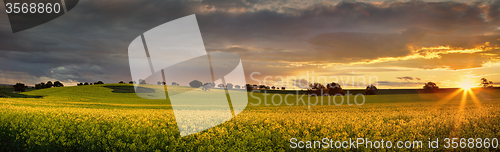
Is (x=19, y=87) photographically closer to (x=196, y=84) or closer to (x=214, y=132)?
(x=196, y=84)

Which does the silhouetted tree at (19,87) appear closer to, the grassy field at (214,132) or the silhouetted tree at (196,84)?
the silhouetted tree at (196,84)

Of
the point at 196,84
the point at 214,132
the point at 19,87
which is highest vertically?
the point at 196,84

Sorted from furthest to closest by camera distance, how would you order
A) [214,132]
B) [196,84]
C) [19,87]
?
[19,87], [196,84], [214,132]

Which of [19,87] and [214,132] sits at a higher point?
[19,87]

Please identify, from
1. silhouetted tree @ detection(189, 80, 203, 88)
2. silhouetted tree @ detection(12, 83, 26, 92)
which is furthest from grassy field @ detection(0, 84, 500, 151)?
silhouetted tree @ detection(12, 83, 26, 92)

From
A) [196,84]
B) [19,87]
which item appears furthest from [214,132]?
[19,87]

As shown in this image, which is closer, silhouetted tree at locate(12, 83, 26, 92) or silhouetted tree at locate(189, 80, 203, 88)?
silhouetted tree at locate(189, 80, 203, 88)

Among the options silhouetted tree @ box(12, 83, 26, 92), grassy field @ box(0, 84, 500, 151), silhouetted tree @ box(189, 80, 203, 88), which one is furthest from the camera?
silhouetted tree @ box(12, 83, 26, 92)

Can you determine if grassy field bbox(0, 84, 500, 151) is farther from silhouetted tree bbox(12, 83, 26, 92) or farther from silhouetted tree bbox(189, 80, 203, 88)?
silhouetted tree bbox(12, 83, 26, 92)

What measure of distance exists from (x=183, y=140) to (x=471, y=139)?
26.2 feet

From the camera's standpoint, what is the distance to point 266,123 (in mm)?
8359

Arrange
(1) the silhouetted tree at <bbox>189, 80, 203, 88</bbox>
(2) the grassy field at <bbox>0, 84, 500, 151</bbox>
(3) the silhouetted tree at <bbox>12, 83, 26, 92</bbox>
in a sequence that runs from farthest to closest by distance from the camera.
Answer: (3) the silhouetted tree at <bbox>12, 83, 26, 92</bbox> < (1) the silhouetted tree at <bbox>189, 80, 203, 88</bbox> < (2) the grassy field at <bbox>0, 84, 500, 151</bbox>

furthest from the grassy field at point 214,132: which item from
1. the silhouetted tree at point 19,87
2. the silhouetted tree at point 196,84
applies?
the silhouetted tree at point 19,87

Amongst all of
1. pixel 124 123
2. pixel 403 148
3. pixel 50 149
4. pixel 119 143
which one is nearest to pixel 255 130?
pixel 403 148
